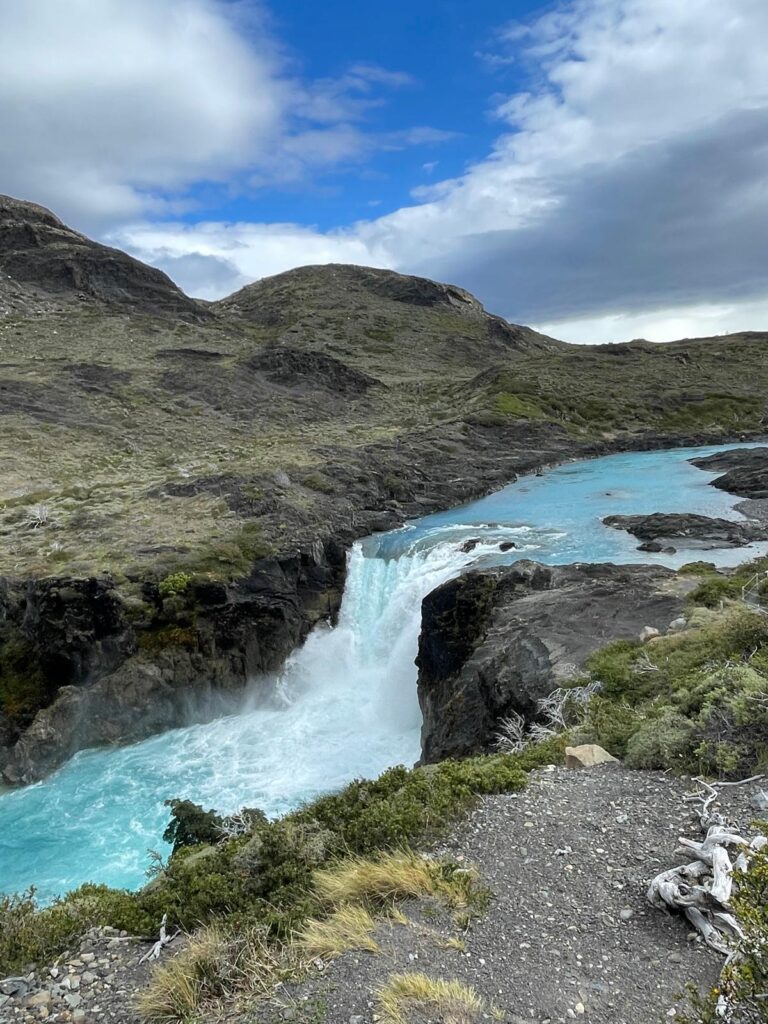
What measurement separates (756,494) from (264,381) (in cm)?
4783

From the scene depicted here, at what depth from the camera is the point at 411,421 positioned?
2458 inches

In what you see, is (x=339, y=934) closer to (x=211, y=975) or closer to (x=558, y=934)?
(x=211, y=975)

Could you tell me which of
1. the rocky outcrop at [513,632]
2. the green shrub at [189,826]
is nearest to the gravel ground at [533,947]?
the rocky outcrop at [513,632]

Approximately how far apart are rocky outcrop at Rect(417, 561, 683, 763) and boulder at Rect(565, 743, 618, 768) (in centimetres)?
445

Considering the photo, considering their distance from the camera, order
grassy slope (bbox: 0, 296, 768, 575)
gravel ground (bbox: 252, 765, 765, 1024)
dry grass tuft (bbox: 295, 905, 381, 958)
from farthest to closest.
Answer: grassy slope (bbox: 0, 296, 768, 575) < dry grass tuft (bbox: 295, 905, 381, 958) < gravel ground (bbox: 252, 765, 765, 1024)

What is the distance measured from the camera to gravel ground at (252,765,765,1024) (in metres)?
4.53

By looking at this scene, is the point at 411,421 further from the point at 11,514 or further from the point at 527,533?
the point at 11,514

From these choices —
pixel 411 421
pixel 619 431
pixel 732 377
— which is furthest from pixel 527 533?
pixel 732 377

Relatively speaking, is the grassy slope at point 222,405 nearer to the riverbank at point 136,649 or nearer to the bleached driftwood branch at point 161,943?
the riverbank at point 136,649

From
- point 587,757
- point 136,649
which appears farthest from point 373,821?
point 136,649

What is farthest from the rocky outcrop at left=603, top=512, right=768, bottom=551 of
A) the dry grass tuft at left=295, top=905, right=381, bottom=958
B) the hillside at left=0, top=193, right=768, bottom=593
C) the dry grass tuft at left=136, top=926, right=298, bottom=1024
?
the dry grass tuft at left=136, top=926, right=298, bottom=1024

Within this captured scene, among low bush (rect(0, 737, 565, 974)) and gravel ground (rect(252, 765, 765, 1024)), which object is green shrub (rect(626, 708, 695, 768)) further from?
low bush (rect(0, 737, 565, 974))

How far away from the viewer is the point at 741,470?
140 feet

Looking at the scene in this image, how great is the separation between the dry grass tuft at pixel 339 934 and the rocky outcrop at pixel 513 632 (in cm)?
842
